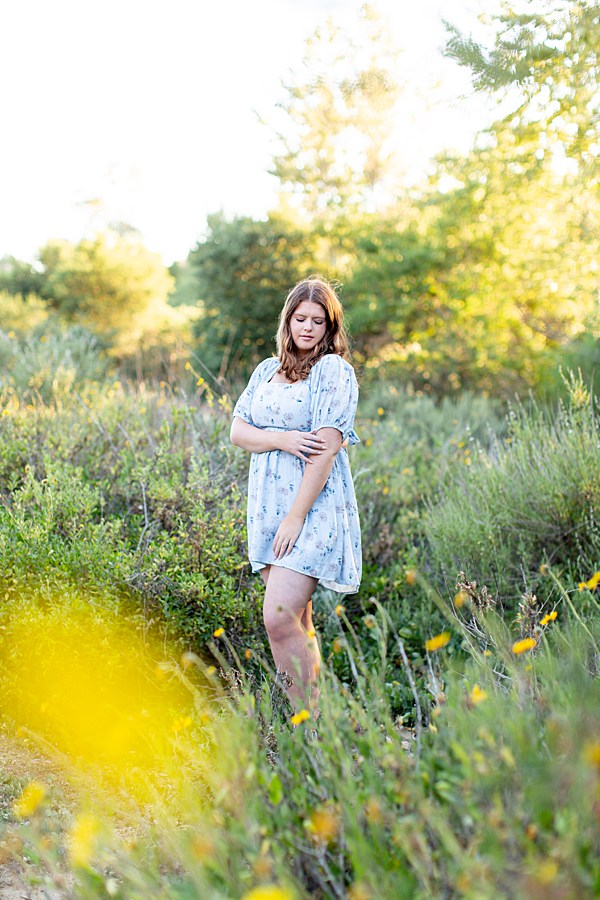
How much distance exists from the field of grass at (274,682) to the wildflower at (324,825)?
0.01 metres

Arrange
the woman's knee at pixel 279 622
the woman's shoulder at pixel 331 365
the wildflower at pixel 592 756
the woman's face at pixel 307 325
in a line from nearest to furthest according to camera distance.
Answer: the wildflower at pixel 592 756 < the woman's knee at pixel 279 622 < the woman's shoulder at pixel 331 365 < the woman's face at pixel 307 325

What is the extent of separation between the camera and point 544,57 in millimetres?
3521

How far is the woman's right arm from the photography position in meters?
2.93

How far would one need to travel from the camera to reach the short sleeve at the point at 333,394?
2947 mm

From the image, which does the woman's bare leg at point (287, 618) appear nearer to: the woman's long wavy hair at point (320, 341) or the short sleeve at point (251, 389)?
the short sleeve at point (251, 389)

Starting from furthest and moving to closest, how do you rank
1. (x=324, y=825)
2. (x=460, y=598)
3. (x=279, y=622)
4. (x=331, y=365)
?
(x=331, y=365) < (x=279, y=622) < (x=460, y=598) < (x=324, y=825)

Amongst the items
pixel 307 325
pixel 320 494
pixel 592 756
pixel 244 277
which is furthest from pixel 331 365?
pixel 244 277

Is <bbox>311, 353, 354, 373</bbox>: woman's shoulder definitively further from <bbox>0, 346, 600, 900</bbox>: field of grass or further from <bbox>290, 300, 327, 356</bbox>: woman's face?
<bbox>0, 346, 600, 900</bbox>: field of grass

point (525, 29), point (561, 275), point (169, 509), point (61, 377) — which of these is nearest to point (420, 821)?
point (169, 509)

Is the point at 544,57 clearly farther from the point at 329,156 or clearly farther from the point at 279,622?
the point at 329,156

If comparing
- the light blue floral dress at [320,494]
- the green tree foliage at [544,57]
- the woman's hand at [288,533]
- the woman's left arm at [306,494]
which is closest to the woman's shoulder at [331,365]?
the light blue floral dress at [320,494]

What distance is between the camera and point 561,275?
33.9 ft

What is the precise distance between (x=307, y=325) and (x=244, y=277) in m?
12.8

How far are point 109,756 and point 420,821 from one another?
2.17 m
